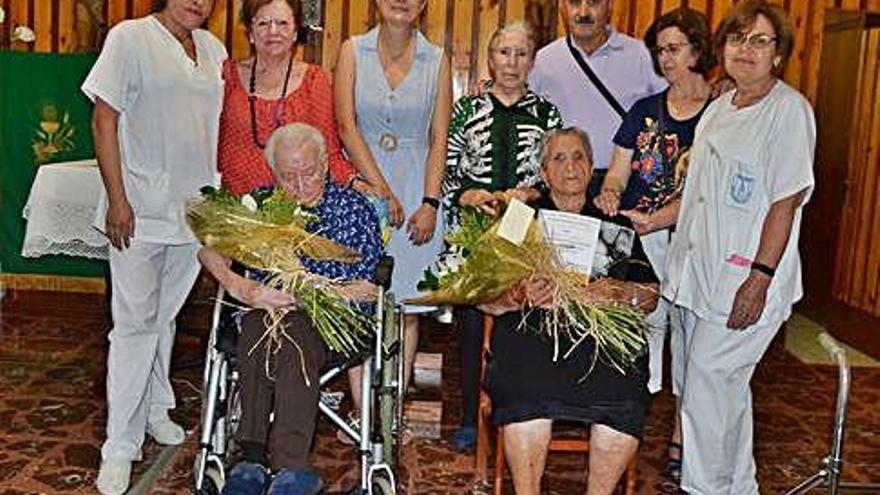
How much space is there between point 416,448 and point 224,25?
338 centimetres

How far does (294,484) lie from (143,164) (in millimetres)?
1174

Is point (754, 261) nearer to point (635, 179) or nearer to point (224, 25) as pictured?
point (635, 179)

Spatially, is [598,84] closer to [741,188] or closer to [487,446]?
[741,188]

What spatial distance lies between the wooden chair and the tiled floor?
0.08 m

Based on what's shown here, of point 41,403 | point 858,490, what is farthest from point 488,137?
point 41,403

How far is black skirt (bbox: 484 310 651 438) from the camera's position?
2869 mm

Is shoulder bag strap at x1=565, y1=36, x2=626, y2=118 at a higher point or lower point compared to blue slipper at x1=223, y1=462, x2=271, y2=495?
higher

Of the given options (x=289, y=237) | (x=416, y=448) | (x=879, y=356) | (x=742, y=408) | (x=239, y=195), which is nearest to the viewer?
(x=289, y=237)

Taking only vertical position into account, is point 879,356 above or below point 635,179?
below

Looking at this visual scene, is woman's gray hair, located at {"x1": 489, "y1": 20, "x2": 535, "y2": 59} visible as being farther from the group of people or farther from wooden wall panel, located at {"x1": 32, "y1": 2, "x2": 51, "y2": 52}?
wooden wall panel, located at {"x1": 32, "y1": 2, "x2": 51, "y2": 52}

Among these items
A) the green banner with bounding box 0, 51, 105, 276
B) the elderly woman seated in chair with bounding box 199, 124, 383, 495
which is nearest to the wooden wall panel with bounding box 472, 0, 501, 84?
the green banner with bounding box 0, 51, 105, 276

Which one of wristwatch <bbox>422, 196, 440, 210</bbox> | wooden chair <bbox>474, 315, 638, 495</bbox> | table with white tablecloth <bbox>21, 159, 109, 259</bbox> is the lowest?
wooden chair <bbox>474, 315, 638, 495</bbox>

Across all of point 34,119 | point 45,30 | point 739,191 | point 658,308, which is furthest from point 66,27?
point 739,191

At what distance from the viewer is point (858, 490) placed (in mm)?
3551
